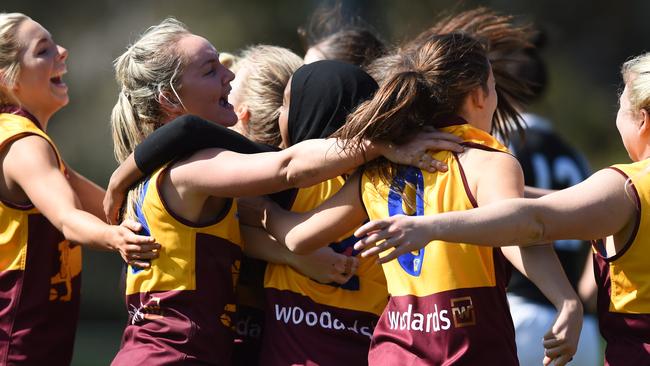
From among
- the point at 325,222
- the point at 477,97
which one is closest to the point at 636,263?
the point at 477,97

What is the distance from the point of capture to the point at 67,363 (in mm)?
4277

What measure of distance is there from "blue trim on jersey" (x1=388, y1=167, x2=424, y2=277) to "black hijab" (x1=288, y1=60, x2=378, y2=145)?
12.9 inches

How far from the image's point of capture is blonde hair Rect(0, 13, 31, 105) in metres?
4.39

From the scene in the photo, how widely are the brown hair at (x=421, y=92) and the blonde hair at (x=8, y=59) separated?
1.75 meters

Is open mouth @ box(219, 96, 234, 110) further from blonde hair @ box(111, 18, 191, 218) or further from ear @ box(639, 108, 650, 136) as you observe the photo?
ear @ box(639, 108, 650, 136)

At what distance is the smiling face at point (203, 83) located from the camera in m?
3.83

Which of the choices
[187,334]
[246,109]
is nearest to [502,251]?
[187,334]

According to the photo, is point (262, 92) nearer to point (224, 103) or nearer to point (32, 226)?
point (224, 103)

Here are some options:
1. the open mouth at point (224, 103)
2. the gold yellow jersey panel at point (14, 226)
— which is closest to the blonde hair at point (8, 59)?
the gold yellow jersey panel at point (14, 226)

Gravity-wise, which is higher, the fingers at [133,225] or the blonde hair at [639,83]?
the blonde hair at [639,83]

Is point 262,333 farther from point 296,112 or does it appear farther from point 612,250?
point 612,250

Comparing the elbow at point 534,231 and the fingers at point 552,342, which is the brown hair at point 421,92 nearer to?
the elbow at point 534,231

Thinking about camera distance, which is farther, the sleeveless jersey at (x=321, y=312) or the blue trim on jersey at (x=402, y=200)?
the sleeveless jersey at (x=321, y=312)

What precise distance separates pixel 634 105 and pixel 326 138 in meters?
0.96
